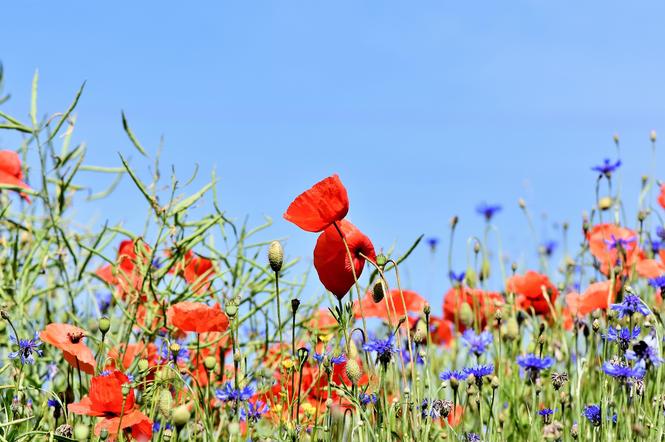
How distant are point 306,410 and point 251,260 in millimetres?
499

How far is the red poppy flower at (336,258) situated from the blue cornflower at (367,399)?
0.68 ft

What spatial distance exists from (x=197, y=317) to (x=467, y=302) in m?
1.35

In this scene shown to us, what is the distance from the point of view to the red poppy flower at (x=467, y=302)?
2.64 meters

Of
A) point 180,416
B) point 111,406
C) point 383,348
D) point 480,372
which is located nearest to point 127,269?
point 111,406

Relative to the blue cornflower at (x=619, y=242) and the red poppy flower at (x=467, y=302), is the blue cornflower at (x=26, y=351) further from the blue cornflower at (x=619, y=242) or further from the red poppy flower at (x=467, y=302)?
the blue cornflower at (x=619, y=242)

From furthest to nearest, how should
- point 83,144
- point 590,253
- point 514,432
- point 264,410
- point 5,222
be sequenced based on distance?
point 590,253, point 5,222, point 83,144, point 514,432, point 264,410

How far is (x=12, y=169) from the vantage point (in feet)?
7.07

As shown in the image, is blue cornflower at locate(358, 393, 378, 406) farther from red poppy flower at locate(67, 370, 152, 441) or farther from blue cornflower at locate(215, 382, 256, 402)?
red poppy flower at locate(67, 370, 152, 441)

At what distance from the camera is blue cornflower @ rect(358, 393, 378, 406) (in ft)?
5.07

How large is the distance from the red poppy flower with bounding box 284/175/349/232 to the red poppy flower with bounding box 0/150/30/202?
0.98 metres

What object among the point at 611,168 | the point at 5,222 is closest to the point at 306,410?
the point at 5,222

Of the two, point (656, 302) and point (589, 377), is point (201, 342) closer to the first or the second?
point (589, 377)

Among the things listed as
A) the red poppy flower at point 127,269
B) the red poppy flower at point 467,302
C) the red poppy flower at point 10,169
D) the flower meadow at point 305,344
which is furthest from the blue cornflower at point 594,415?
the red poppy flower at point 10,169

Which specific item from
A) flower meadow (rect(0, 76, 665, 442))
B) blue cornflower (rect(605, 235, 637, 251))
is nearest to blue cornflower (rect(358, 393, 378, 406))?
flower meadow (rect(0, 76, 665, 442))
